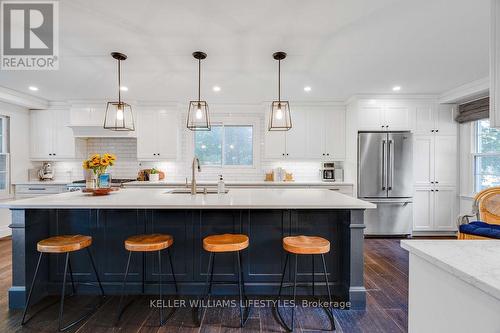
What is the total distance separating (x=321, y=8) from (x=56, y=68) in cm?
338

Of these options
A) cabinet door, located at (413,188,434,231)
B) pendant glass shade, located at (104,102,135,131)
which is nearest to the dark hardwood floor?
pendant glass shade, located at (104,102,135,131)

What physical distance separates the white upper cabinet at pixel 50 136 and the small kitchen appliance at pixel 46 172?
0.20 metres

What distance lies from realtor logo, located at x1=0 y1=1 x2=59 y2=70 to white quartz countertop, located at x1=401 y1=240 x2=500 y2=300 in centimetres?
305

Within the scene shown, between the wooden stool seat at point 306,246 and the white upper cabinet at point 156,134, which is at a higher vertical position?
the white upper cabinet at point 156,134

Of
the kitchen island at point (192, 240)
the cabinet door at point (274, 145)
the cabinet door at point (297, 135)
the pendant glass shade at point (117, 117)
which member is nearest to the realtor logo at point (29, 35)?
the pendant glass shade at point (117, 117)

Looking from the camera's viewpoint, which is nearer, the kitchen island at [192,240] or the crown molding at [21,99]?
the kitchen island at [192,240]

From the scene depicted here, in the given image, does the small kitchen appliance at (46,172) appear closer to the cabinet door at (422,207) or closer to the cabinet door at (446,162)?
the cabinet door at (422,207)

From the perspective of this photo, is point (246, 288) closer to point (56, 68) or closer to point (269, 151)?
point (269, 151)

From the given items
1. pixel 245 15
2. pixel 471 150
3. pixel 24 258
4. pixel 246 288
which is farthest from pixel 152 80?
pixel 471 150

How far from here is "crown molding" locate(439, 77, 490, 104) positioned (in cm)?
374

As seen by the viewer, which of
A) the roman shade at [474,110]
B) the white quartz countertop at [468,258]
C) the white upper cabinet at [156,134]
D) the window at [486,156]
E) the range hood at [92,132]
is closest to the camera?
the white quartz countertop at [468,258]

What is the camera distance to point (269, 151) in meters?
5.03

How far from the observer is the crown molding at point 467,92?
12.3ft

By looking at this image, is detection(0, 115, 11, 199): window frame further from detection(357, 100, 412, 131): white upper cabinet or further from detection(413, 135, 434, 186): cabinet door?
detection(413, 135, 434, 186): cabinet door
